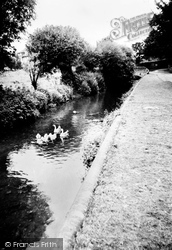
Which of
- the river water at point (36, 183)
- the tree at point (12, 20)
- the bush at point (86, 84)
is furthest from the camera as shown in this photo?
the bush at point (86, 84)

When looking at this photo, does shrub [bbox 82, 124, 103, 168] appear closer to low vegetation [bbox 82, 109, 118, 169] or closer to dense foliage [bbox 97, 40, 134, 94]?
low vegetation [bbox 82, 109, 118, 169]

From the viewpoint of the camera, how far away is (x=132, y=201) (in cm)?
296

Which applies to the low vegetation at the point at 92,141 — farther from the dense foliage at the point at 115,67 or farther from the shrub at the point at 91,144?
the dense foliage at the point at 115,67

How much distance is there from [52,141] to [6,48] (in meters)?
9.01

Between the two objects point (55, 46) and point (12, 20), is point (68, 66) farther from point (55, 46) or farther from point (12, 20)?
point (12, 20)

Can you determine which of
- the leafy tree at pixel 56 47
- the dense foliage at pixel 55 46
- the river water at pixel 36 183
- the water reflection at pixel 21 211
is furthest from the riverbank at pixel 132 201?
the dense foliage at pixel 55 46

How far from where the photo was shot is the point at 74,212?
2.88 meters

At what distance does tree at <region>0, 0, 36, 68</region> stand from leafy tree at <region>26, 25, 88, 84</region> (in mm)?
11845

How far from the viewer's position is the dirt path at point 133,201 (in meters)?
2.30

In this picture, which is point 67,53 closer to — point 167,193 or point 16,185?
Result: point 16,185

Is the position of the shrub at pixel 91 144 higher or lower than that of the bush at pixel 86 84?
lower

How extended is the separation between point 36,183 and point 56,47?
2436 centimetres

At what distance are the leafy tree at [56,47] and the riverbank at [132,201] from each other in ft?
74.4

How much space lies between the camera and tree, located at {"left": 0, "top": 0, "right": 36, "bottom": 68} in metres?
12.5
